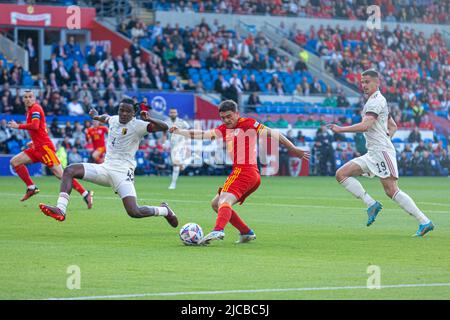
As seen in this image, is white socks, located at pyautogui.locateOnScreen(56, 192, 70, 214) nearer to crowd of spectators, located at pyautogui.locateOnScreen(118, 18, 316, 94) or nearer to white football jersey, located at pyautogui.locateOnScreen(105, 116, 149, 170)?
white football jersey, located at pyautogui.locateOnScreen(105, 116, 149, 170)

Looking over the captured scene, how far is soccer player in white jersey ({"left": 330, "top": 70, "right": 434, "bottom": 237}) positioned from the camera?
1623 cm

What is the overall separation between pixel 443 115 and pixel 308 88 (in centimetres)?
730

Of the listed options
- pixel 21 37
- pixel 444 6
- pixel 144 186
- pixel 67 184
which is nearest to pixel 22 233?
pixel 67 184

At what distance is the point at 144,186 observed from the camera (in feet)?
103

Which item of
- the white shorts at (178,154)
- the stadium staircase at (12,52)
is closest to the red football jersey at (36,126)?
the white shorts at (178,154)

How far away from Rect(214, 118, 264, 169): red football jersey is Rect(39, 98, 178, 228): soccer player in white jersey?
4.58 ft

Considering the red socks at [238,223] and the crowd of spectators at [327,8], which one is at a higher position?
the red socks at [238,223]

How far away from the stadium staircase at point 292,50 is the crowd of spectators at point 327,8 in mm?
928

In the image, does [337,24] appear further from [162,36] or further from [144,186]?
[144,186]

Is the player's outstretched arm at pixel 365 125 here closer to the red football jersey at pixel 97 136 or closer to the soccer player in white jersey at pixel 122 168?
the soccer player in white jersey at pixel 122 168

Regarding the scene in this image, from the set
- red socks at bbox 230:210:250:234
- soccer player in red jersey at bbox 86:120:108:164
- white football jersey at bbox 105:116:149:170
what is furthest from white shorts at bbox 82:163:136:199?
soccer player in red jersey at bbox 86:120:108:164

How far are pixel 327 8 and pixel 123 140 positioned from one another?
41.6 metres

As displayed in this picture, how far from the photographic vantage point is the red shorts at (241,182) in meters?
14.8

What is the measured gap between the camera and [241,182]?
14.8 m
